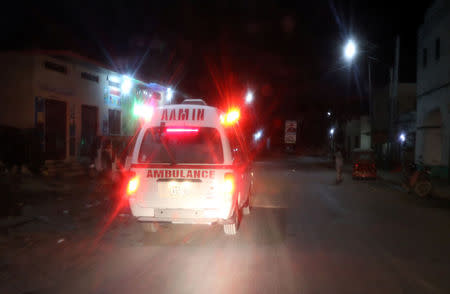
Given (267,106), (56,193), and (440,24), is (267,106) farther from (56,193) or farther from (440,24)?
(56,193)

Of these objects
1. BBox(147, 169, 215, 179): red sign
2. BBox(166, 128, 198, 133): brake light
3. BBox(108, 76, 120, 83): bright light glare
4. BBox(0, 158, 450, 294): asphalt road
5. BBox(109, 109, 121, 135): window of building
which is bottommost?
BBox(0, 158, 450, 294): asphalt road

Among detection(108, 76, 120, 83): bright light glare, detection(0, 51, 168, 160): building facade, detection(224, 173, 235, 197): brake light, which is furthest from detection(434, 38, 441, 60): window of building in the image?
detection(224, 173, 235, 197): brake light

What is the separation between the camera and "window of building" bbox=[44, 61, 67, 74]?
709 inches

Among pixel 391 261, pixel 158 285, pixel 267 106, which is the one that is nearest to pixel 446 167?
pixel 391 261

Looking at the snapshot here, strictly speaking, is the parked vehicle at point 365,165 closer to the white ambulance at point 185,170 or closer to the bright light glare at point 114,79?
the bright light glare at point 114,79

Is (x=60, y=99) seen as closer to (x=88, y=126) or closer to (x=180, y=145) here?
(x=88, y=126)

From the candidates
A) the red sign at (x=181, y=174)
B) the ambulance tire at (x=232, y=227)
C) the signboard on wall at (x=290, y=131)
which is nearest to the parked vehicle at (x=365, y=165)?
the signboard on wall at (x=290, y=131)

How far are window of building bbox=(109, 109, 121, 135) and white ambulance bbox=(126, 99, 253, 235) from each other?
1719 centimetres

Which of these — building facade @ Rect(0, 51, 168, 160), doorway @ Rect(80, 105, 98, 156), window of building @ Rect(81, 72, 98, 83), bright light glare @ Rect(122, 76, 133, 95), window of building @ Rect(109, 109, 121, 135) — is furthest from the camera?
bright light glare @ Rect(122, 76, 133, 95)

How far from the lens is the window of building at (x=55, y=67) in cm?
1800

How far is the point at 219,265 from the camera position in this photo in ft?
20.6

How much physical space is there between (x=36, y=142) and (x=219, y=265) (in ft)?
42.9

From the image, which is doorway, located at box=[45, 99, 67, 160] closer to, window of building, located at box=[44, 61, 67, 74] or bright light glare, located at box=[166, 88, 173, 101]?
window of building, located at box=[44, 61, 67, 74]

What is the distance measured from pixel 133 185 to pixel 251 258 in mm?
2455
